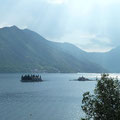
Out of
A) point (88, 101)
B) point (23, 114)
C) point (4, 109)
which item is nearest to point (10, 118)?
point (23, 114)

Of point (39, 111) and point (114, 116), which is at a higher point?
point (114, 116)

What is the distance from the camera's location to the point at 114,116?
48594 mm

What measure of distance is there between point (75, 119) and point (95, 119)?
65293mm

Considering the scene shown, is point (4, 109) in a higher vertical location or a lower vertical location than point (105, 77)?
lower

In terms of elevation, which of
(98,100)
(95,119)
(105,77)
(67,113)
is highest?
(105,77)

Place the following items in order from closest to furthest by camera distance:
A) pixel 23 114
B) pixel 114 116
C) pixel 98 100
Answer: pixel 114 116
pixel 98 100
pixel 23 114

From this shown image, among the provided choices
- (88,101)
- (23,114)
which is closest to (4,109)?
(23,114)

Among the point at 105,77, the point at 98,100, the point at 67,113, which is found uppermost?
the point at 105,77

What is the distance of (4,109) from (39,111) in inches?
748

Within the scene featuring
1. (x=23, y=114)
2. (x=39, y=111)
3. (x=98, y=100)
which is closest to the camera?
(x=98, y=100)

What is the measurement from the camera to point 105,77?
5338cm

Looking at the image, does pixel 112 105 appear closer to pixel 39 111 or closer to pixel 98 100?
pixel 98 100

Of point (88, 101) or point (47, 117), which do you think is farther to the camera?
point (47, 117)

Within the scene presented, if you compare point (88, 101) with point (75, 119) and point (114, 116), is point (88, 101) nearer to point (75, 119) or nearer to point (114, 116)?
point (114, 116)
